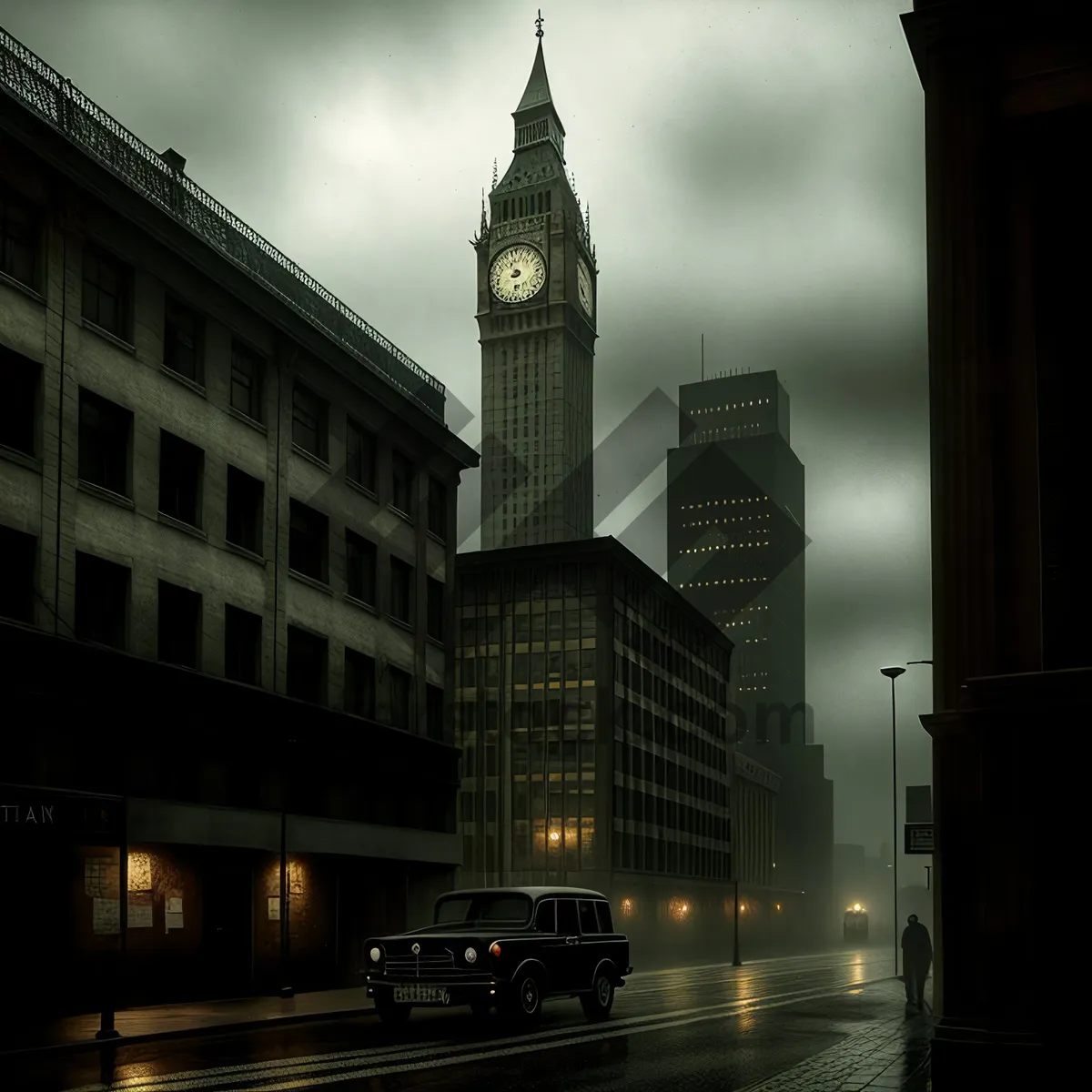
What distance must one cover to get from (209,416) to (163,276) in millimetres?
3204

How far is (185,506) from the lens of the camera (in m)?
30.3

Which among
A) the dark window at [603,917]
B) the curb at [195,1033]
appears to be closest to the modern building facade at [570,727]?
the curb at [195,1033]

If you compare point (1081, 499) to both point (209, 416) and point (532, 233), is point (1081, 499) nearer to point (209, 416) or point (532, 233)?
point (209, 416)

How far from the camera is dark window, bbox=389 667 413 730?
1572 inches

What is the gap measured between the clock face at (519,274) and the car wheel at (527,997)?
16092 centimetres

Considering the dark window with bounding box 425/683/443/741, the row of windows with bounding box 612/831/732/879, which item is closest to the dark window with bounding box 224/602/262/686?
the dark window with bounding box 425/683/443/741

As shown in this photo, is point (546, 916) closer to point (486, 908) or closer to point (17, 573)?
point (486, 908)

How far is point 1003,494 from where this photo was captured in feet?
47.5

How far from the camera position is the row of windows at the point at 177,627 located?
977 inches

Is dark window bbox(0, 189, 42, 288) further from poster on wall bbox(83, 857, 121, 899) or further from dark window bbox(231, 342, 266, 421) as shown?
poster on wall bbox(83, 857, 121, 899)

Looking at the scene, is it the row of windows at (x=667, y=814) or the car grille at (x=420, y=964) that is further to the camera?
the row of windows at (x=667, y=814)

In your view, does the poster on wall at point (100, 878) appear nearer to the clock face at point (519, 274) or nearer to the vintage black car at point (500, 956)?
the vintage black car at point (500, 956)

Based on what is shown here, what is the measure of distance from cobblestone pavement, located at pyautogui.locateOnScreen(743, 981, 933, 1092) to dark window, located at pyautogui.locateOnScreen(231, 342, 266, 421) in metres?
19.4

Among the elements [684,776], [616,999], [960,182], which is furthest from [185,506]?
[684,776]
